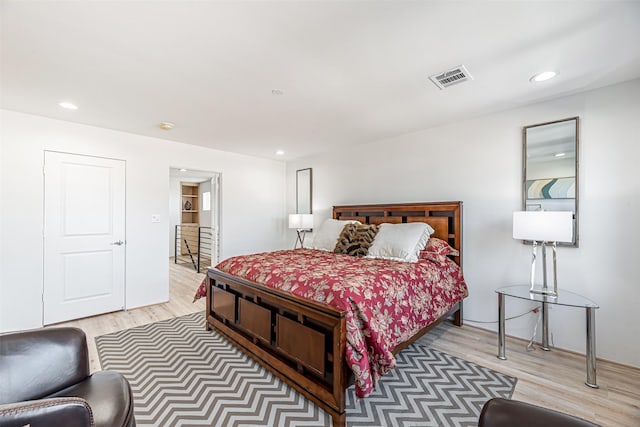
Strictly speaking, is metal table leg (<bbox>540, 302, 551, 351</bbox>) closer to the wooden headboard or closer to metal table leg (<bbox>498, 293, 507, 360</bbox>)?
metal table leg (<bbox>498, 293, 507, 360</bbox>)

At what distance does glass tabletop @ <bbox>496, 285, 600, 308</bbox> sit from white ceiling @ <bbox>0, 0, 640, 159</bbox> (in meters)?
1.79

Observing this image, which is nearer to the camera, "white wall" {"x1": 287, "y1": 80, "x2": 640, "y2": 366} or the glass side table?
the glass side table

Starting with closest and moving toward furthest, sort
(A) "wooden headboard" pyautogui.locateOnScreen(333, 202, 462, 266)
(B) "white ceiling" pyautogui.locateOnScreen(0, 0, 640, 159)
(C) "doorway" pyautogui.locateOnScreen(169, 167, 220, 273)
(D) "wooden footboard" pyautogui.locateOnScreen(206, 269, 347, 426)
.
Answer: (B) "white ceiling" pyautogui.locateOnScreen(0, 0, 640, 159), (D) "wooden footboard" pyautogui.locateOnScreen(206, 269, 347, 426), (A) "wooden headboard" pyautogui.locateOnScreen(333, 202, 462, 266), (C) "doorway" pyautogui.locateOnScreen(169, 167, 220, 273)

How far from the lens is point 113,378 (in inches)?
54.4

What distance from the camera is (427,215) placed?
139 inches

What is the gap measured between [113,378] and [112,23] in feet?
6.35

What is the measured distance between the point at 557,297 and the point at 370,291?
5.34ft

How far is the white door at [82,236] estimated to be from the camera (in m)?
3.27

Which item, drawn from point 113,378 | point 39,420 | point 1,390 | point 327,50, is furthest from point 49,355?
point 327,50

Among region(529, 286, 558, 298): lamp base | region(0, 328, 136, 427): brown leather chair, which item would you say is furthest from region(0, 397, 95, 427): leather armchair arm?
region(529, 286, 558, 298): lamp base

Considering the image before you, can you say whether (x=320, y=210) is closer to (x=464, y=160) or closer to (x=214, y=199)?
(x=214, y=199)

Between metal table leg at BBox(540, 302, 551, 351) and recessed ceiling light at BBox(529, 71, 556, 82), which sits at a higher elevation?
recessed ceiling light at BBox(529, 71, 556, 82)

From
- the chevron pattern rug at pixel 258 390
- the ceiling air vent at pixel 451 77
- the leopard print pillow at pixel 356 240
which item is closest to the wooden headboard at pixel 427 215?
the leopard print pillow at pixel 356 240

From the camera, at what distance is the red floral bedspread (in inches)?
71.1
